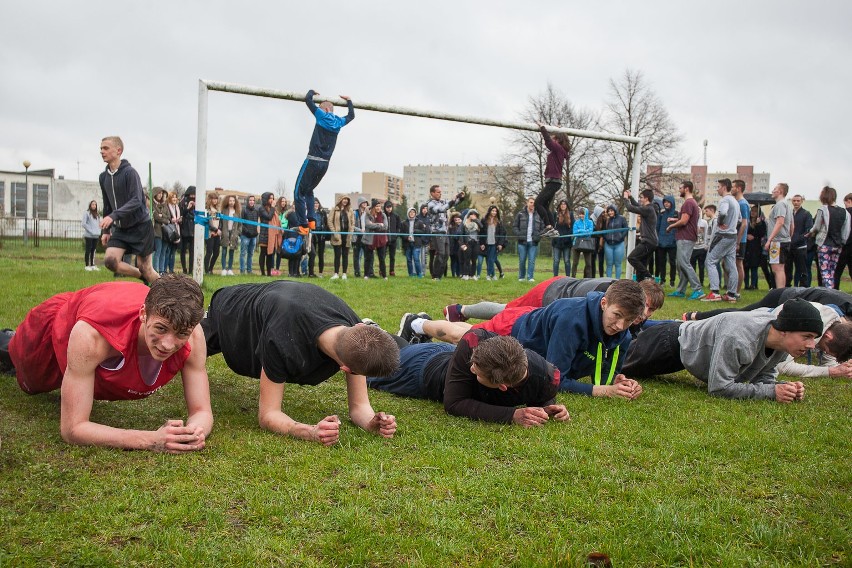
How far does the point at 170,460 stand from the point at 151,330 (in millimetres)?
744

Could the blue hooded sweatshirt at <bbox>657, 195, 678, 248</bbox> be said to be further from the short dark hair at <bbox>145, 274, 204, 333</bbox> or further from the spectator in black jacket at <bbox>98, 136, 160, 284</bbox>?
the short dark hair at <bbox>145, 274, 204, 333</bbox>

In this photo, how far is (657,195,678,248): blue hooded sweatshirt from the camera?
16109mm

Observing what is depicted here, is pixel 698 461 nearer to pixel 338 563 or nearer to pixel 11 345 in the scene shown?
pixel 338 563

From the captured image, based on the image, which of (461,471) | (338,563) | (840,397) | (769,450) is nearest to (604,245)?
(840,397)

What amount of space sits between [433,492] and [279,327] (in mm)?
1268

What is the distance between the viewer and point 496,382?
4.24 m

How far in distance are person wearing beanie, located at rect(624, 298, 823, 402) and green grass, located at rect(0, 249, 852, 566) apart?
565 mm

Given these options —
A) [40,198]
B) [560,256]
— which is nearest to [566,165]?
[560,256]

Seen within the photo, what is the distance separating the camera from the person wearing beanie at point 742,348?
197 inches

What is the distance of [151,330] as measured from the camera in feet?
10.7

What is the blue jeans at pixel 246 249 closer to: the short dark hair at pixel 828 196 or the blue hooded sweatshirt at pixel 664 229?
the blue hooded sweatshirt at pixel 664 229

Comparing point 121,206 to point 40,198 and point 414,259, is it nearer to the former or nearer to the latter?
point 414,259

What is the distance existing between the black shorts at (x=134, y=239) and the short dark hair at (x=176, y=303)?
608 cm

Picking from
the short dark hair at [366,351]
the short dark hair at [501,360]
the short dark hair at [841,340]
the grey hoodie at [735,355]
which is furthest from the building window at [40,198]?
the short dark hair at [841,340]
